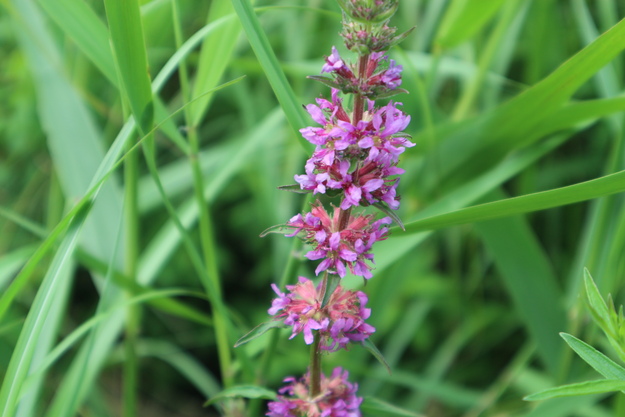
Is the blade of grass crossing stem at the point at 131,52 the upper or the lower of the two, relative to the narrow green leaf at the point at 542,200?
upper

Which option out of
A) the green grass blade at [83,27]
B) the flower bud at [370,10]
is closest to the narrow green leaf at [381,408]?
the flower bud at [370,10]

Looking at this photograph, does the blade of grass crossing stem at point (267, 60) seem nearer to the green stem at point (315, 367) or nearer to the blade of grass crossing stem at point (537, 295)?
the green stem at point (315, 367)

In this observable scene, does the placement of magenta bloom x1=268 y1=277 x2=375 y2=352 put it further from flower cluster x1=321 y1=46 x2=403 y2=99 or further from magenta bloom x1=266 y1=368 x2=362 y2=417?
flower cluster x1=321 y1=46 x2=403 y2=99

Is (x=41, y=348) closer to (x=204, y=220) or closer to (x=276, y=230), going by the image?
(x=204, y=220)

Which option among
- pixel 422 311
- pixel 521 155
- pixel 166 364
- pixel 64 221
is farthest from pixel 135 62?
pixel 166 364

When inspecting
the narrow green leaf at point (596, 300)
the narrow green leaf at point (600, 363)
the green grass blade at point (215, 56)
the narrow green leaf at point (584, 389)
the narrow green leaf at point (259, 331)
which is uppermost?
the green grass blade at point (215, 56)

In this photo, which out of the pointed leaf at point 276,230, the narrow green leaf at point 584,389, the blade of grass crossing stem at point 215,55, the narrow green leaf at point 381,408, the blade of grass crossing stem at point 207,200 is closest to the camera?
the narrow green leaf at point 584,389

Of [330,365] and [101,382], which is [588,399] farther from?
[101,382]
